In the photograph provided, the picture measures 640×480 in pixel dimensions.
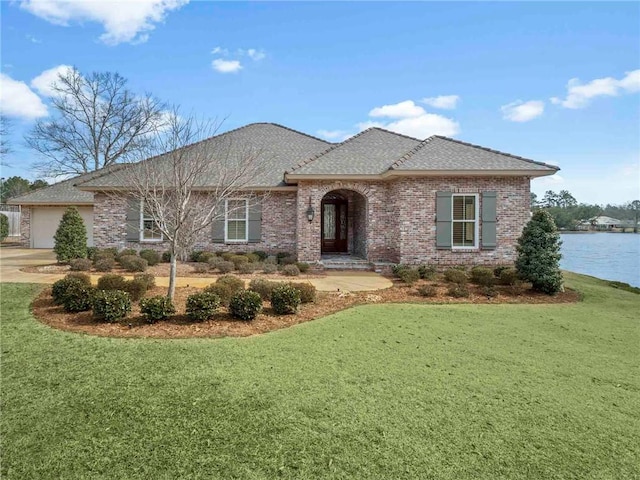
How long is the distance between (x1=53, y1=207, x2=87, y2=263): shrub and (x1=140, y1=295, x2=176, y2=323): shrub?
825 cm

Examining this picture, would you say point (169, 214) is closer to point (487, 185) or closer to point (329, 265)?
point (329, 265)

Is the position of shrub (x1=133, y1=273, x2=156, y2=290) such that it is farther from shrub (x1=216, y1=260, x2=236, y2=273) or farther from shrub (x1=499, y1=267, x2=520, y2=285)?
shrub (x1=499, y1=267, x2=520, y2=285)

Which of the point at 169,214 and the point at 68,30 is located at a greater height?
the point at 68,30

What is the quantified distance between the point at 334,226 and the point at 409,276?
22.1 ft

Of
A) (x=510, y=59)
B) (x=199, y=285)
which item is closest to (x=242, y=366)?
(x=199, y=285)

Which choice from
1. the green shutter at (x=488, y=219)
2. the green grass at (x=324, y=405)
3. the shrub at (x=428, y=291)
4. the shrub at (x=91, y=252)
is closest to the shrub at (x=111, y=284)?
the green grass at (x=324, y=405)

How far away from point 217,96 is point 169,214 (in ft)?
14.8

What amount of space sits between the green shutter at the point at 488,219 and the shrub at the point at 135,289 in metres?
10.5

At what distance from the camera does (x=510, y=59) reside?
11250 mm

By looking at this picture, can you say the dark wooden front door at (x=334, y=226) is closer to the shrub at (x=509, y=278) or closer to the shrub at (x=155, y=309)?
the shrub at (x=509, y=278)

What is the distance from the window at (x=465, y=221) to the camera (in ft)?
40.3

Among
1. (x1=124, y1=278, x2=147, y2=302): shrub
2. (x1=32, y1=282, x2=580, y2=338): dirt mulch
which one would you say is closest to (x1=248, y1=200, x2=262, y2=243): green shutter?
(x1=32, y1=282, x2=580, y2=338): dirt mulch

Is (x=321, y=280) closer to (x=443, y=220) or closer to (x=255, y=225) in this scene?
(x=255, y=225)

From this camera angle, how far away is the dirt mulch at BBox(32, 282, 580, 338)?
234 inches
